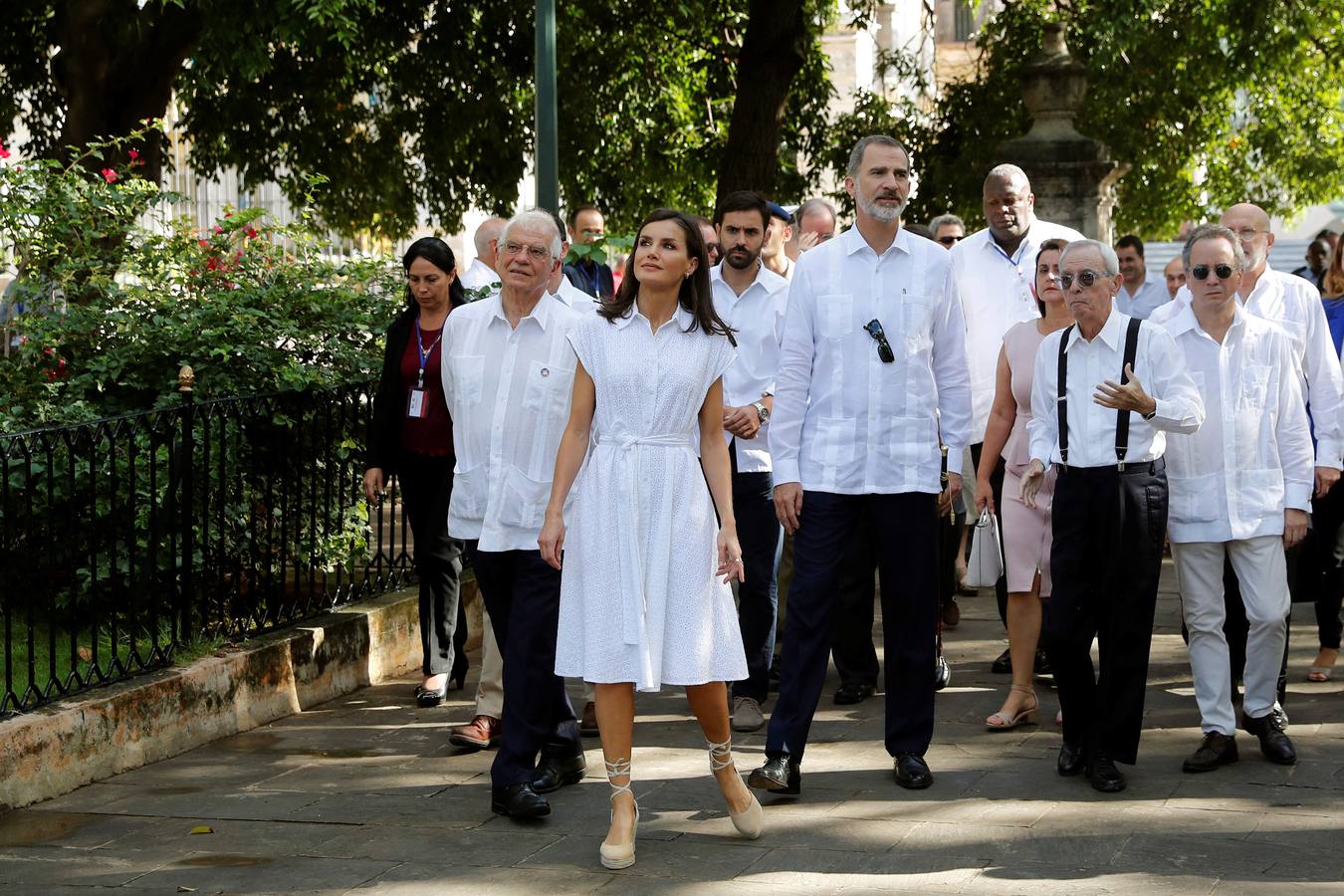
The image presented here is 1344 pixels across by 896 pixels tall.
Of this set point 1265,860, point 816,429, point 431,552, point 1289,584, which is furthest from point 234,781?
point 1289,584

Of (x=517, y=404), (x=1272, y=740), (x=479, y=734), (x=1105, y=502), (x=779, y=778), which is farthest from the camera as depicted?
(x=479, y=734)

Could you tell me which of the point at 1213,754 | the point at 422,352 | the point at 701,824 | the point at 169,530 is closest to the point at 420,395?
the point at 422,352

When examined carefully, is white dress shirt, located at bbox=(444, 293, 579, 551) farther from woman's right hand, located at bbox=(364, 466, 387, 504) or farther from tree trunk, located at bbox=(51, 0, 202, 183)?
Answer: tree trunk, located at bbox=(51, 0, 202, 183)

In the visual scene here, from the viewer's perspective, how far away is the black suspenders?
20.9 ft

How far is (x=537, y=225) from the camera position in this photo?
657cm

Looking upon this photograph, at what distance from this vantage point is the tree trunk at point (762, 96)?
16812 millimetres

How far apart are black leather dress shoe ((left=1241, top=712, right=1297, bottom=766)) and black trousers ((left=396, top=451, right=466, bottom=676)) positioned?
3360 millimetres

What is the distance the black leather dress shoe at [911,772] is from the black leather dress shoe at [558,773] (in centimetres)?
111

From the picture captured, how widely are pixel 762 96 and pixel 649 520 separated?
1163 centimetres

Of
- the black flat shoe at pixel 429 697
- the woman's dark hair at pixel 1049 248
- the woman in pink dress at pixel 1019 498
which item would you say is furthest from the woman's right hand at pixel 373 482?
the woman's dark hair at pixel 1049 248

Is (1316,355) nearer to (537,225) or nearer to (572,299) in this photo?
(572,299)

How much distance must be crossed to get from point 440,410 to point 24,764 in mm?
2279

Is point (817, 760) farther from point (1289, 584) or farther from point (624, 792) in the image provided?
point (1289, 584)

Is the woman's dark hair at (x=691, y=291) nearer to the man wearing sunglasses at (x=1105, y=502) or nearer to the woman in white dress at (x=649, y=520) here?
the woman in white dress at (x=649, y=520)
